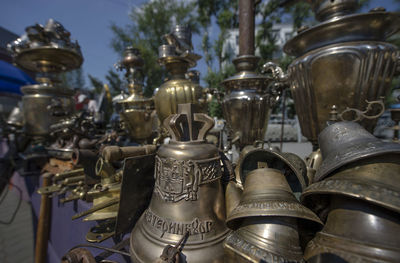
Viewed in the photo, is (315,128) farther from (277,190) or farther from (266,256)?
(266,256)

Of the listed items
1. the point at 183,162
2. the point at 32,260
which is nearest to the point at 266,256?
the point at 183,162

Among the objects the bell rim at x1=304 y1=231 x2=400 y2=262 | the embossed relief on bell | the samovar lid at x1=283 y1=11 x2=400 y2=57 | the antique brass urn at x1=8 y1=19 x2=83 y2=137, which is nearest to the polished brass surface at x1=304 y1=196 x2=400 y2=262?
the bell rim at x1=304 y1=231 x2=400 y2=262

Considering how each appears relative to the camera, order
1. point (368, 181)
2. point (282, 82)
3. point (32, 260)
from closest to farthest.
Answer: point (368, 181) → point (282, 82) → point (32, 260)


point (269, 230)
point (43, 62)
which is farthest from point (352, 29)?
point (43, 62)

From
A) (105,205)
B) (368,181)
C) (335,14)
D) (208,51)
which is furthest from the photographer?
(208,51)

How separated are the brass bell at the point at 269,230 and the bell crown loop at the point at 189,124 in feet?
0.79

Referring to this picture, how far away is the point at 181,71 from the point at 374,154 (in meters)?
1.00

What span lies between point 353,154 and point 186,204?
1.36 feet

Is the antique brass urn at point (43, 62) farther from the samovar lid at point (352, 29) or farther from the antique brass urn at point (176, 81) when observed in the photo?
the samovar lid at point (352, 29)

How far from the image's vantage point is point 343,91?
2.56 feet

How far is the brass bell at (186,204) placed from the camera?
468 millimetres

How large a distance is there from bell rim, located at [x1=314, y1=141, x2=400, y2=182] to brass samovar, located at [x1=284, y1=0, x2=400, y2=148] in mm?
411

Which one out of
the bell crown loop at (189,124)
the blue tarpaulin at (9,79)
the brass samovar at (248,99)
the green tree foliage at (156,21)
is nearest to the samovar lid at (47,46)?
the brass samovar at (248,99)

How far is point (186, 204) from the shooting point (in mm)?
504
